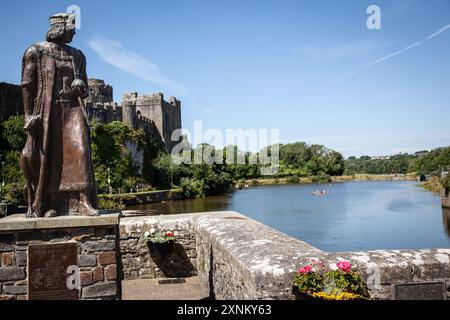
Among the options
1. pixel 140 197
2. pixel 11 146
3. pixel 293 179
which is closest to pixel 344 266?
pixel 11 146

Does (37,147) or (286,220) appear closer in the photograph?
(37,147)

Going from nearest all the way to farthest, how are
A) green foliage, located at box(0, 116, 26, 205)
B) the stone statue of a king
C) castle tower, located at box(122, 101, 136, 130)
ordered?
1. the stone statue of a king
2. green foliage, located at box(0, 116, 26, 205)
3. castle tower, located at box(122, 101, 136, 130)

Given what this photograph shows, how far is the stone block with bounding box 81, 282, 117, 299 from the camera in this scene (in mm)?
5152

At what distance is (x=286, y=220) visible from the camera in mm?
30500

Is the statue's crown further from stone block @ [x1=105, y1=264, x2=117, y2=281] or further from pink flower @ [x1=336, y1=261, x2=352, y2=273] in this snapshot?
pink flower @ [x1=336, y1=261, x2=352, y2=273]

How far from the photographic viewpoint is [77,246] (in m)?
5.14

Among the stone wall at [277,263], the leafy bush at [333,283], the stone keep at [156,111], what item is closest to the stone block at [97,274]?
the stone wall at [277,263]

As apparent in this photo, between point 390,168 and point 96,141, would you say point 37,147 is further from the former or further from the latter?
point 390,168

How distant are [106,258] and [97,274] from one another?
208 mm

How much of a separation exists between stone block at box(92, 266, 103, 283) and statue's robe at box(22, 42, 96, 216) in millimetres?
845

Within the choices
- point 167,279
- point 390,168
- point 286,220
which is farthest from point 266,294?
point 390,168

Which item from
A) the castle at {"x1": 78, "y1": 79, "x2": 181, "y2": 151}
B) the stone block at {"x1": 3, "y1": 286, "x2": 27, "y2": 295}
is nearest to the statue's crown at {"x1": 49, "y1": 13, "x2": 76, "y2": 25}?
the stone block at {"x1": 3, "y1": 286, "x2": 27, "y2": 295}

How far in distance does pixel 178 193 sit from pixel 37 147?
42.8m

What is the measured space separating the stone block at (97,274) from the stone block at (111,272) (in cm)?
6
